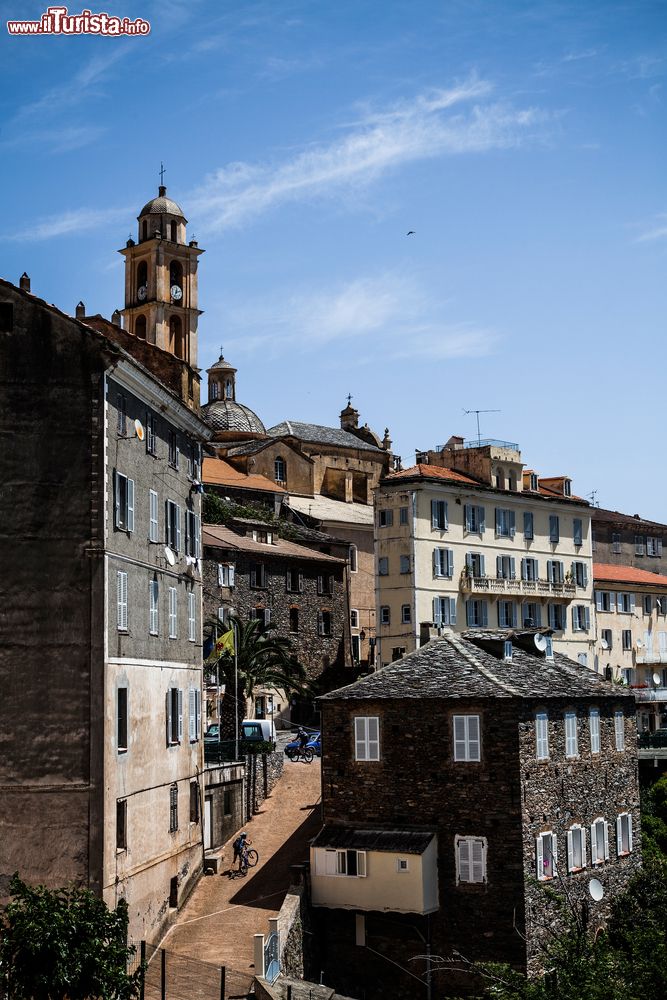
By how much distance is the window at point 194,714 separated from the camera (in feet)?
149

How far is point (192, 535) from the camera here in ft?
157

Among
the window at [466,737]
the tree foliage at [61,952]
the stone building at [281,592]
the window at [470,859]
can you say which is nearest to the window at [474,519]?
the stone building at [281,592]

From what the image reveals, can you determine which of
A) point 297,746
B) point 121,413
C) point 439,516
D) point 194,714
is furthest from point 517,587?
point 121,413

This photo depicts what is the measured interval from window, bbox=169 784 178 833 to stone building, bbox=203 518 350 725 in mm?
26122

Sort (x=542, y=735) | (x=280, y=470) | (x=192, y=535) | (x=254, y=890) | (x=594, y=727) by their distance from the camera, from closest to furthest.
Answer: (x=542, y=735) < (x=254, y=890) < (x=594, y=727) < (x=192, y=535) < (x=280, y=470)

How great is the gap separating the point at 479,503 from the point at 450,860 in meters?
41.9

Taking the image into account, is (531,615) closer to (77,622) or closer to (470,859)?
(470,859)

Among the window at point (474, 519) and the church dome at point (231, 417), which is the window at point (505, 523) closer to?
the window at point (474, 519)

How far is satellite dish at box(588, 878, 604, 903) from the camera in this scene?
145 ft

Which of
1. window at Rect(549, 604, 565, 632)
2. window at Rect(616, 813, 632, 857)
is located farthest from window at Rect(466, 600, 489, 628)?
window at Rect(616, 813, 632, 857)

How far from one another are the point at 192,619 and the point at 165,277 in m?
66.5

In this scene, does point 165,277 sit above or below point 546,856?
above

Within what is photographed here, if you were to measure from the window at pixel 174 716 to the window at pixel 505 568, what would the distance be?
3971cm

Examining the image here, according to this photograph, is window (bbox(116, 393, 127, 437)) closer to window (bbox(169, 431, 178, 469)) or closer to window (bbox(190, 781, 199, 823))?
window (bbox(169, 431, 178, 469))
